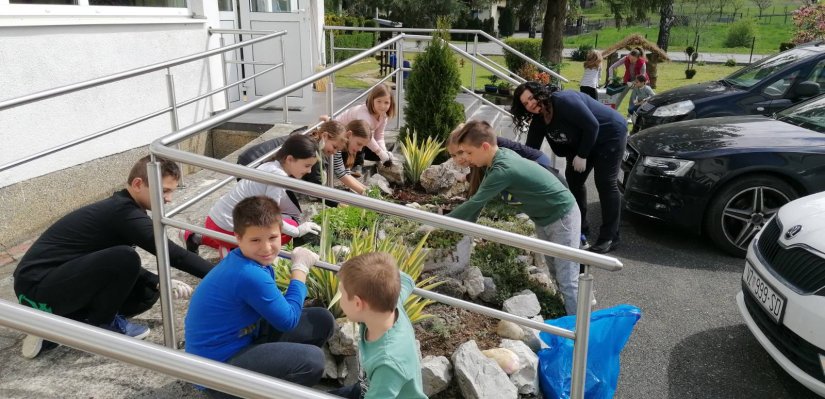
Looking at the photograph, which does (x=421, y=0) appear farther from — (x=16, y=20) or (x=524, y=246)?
(x=524, y=246)

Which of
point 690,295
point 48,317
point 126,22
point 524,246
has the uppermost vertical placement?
point 126,22

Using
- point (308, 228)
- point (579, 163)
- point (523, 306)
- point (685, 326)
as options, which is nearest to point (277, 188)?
point (308, 228)

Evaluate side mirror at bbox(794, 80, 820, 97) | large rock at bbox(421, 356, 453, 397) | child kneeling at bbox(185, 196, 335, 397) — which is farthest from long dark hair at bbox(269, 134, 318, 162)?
side mirror at bbox(794, 80, 820, 97)

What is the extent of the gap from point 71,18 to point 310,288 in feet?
12.4

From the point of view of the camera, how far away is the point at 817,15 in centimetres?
1731

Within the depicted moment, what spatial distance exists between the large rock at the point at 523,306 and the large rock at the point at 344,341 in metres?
1.10

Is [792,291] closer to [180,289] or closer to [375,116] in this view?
[180,289]

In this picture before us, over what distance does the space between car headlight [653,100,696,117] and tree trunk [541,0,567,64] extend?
13458mm

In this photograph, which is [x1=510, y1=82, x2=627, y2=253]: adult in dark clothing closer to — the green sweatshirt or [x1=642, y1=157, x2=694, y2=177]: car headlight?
[x1=642, y1=157, x2=694, y2=177]: car headlight

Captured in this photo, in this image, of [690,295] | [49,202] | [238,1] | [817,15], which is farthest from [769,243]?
[817,15]

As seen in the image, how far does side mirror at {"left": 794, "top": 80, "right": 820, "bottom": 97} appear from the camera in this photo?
7.49m

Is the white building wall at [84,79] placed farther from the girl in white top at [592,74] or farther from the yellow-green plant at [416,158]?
the girl in white top at [592,74]

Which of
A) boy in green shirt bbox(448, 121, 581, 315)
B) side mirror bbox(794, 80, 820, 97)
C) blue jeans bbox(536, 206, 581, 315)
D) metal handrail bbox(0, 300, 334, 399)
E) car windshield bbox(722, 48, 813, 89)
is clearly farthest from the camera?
car windshield bbox(722, 48, 813, 89)

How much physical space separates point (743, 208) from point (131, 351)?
5.39 meters
